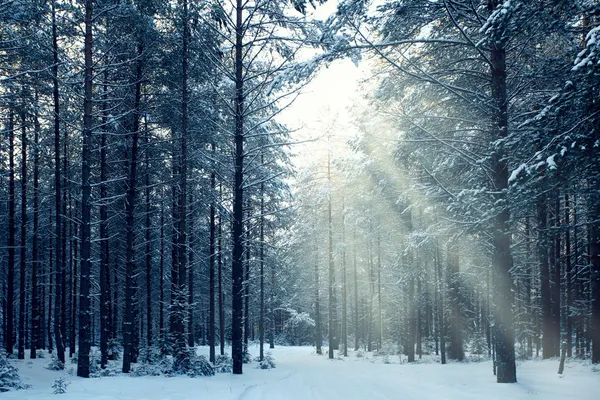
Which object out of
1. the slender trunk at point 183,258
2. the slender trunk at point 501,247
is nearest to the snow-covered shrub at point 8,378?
the slender trunk at point 183,258

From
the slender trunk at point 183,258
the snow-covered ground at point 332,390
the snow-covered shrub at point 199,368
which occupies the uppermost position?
the slender trunk at point 183,258

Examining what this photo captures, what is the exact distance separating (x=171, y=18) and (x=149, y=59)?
1779 millimetres

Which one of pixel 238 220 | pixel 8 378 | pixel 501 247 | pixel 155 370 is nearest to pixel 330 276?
pixel 238 220

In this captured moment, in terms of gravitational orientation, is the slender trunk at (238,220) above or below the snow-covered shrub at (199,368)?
above

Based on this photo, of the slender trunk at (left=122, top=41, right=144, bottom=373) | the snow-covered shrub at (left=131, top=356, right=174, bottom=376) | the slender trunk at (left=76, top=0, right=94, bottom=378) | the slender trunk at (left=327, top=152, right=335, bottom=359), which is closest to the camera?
the slender trunk at (left=76, top=0, right=94, bottom=378)

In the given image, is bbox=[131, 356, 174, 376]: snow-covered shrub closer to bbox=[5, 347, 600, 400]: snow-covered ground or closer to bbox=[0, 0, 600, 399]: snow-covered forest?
bbox=[0, 0, 600, 399]: snow-covered forest

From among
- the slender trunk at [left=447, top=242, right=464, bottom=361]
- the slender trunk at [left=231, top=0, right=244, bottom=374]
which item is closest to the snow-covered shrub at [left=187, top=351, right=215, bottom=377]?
the slender trunk at [left=231, top=0, right=244, bottom=374]

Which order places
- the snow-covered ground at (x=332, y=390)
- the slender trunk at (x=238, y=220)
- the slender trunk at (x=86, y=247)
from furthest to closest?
the slender trunk at (x=238, y=220) → the slender trunk at (x=86, y=247) → the snow-covered ground at (x=332, y=390)

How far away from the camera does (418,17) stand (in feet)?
31.6

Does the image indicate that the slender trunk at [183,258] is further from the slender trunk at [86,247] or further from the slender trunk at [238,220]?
the slender trunk at [86,247]

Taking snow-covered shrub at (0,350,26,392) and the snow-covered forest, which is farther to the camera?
snow-covered shrub at (0,350,26,392)

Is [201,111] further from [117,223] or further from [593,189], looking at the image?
[593,189]

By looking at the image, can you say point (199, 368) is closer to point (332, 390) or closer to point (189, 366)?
point (189, 366)

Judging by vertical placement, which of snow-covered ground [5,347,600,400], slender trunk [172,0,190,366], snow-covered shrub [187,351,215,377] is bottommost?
snow-covered shrub [187,351,215,377]
